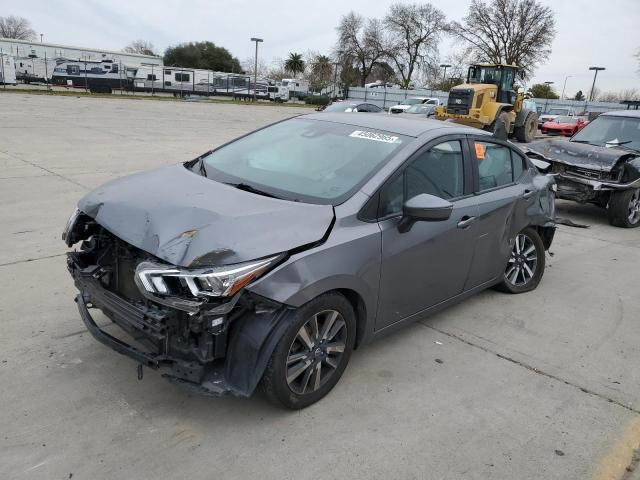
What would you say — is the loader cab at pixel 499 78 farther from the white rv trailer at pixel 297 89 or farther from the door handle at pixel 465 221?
the white rv trailer at pixel 297 89

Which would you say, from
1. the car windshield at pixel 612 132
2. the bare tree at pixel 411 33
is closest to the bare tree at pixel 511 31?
the bare tree at pixel 411 33

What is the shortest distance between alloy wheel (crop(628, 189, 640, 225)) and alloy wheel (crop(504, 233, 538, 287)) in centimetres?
419

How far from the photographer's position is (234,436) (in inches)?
109

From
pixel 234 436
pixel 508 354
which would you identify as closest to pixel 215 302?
pixel 234 436

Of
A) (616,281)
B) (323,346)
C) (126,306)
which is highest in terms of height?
(126,306)

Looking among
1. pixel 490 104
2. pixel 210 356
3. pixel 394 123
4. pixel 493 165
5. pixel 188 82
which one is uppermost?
pixel 394 123

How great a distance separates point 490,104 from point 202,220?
67.1 ft

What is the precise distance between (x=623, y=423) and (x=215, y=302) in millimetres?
2519

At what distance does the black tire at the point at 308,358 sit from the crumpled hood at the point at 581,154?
6.63m

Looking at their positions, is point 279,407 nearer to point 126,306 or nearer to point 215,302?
point 215,302

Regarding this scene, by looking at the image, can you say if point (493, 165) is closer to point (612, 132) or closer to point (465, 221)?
point (465, 221)

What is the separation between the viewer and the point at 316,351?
9.70 feet

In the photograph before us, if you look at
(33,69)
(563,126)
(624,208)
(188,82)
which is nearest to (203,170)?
(624,208)

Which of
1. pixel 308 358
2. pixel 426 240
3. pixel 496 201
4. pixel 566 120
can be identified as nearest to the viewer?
pixel 308 358
